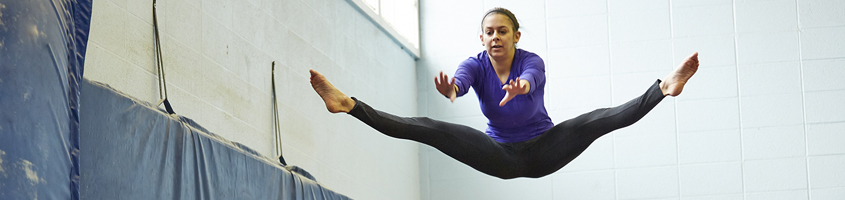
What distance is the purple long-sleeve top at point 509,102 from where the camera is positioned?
351cm

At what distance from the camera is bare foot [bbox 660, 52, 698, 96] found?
122 inches

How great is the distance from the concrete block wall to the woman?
812 mm

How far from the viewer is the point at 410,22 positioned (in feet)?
23.7

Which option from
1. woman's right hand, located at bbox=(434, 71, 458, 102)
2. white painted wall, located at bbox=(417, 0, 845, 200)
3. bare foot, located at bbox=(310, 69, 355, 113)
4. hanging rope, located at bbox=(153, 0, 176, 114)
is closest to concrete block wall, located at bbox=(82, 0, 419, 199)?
hanging rope, located at bbox=(153, 0, 176, 114)

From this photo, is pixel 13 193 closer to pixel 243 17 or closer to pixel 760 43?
pixel 243 17

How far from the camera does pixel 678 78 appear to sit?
123 inches

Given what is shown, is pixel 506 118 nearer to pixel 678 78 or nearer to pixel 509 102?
pixel 509 102

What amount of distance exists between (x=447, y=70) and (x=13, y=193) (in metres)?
5.14

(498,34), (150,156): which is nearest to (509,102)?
(498,34)

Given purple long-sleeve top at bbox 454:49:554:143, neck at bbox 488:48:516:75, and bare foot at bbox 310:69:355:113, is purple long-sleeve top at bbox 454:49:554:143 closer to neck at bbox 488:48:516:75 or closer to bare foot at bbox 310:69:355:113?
neck at bbox 488:48:516:75

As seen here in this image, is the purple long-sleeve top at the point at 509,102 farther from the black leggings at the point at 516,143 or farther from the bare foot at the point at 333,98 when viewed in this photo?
the bare foot at the point at 333,98

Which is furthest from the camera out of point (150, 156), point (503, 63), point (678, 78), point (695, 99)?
point (695, 99)

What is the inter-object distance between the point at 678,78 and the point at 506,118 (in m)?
0.75

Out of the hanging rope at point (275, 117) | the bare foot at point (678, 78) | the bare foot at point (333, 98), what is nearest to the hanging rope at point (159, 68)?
the bare foot at point (333, 98)
